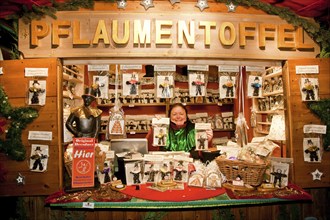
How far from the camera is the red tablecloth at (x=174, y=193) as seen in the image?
228 cm

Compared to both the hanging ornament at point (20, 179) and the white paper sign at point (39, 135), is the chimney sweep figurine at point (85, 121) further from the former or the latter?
the hanging ornament at point (20, 179)

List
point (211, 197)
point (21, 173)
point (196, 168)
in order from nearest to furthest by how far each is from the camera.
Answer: point (211, 197) → point (21, 173) → point (196, 168)

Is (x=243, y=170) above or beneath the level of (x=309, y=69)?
beneath

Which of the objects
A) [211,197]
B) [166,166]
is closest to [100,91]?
[166,166]

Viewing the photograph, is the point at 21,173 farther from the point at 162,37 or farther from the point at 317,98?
the point at 317,98

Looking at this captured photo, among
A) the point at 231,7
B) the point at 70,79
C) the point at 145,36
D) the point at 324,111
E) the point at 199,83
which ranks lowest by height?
the point at 324,111

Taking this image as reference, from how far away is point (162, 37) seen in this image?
264 cm

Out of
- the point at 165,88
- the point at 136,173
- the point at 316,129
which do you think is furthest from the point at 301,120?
the point at 136,173

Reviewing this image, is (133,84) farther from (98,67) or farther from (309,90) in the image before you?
(309,90)

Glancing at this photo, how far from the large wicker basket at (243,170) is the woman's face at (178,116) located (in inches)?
49.0

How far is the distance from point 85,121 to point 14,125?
0.71 metres

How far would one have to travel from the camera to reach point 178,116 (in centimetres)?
369

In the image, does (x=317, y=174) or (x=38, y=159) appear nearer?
(x=38, y=159)

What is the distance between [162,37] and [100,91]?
882 millimetres
